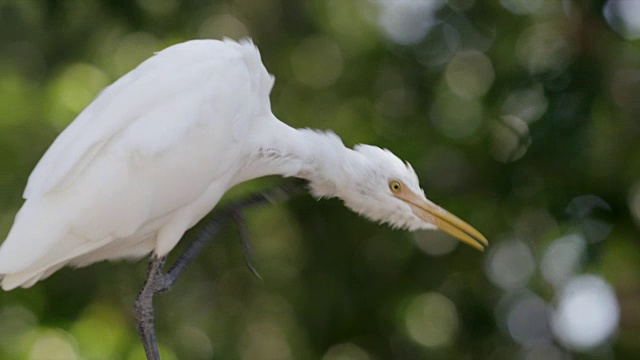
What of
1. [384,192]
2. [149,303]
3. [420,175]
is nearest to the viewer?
[149,303]

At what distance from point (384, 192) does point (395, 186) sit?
0.05m

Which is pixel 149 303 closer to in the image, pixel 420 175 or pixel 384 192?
pixel 384 192

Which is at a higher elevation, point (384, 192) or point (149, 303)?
point (384, 192)

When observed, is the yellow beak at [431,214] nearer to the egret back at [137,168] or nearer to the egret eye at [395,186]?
the egret eye at [395,186]

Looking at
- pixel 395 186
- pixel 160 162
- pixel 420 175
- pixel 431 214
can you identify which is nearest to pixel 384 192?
pixel 395 186

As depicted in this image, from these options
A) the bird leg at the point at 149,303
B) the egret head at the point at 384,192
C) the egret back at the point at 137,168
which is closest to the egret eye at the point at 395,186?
the egret head at the point at 384,192

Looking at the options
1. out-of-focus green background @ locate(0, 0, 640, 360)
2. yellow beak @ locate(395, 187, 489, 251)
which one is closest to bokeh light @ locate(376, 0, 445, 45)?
out-of-focus green background @ locate(0, 0, 640, 360)

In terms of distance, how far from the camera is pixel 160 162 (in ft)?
9.66

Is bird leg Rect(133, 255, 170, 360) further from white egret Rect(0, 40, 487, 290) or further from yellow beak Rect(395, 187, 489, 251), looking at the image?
yellow beak Rect(395, 187, 489, 251)

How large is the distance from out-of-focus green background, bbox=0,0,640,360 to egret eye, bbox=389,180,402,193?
2.49 meters

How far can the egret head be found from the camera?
3176 millimetres

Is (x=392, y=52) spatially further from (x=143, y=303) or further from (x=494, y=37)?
(x=143, y=303)

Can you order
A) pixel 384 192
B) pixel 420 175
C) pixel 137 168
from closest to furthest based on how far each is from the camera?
1. pixel 137 168
2. pixel 384 192
3. pixel 420 175

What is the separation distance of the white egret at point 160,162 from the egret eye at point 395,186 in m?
0.05
